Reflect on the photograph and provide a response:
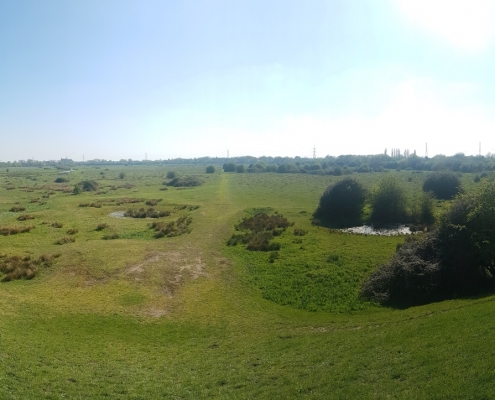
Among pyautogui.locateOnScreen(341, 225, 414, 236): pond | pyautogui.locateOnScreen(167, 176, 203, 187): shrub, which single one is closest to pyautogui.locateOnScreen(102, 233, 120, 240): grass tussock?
pyautogui.locateOnScreen(341, 225, 414, 236): pond

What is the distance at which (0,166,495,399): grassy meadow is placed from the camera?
15.4 m

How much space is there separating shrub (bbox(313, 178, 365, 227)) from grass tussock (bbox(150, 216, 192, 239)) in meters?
23.3

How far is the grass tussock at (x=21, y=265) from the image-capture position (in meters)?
32.7

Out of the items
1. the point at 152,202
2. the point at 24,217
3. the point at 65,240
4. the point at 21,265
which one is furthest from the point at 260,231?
the point at 24,217

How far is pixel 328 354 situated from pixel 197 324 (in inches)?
410

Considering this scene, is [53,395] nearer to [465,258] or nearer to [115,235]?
[465,258]

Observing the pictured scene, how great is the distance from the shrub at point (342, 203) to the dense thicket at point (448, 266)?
3194 centimetres

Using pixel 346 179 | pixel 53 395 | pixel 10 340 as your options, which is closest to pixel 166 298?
pixel 10 340

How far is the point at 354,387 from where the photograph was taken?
14.3m

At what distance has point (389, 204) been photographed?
63.0 metres

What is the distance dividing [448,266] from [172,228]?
37269 mm

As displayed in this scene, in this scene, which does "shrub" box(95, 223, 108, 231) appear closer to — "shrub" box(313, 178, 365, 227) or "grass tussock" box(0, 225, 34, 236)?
"grass tussock" box(0, 225, 34, 236)

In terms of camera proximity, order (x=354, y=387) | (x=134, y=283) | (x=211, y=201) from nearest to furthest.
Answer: (x=354, y=387), (x=134, y=283), (x=211, y=201)

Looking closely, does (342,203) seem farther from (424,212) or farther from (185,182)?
(185,182)
